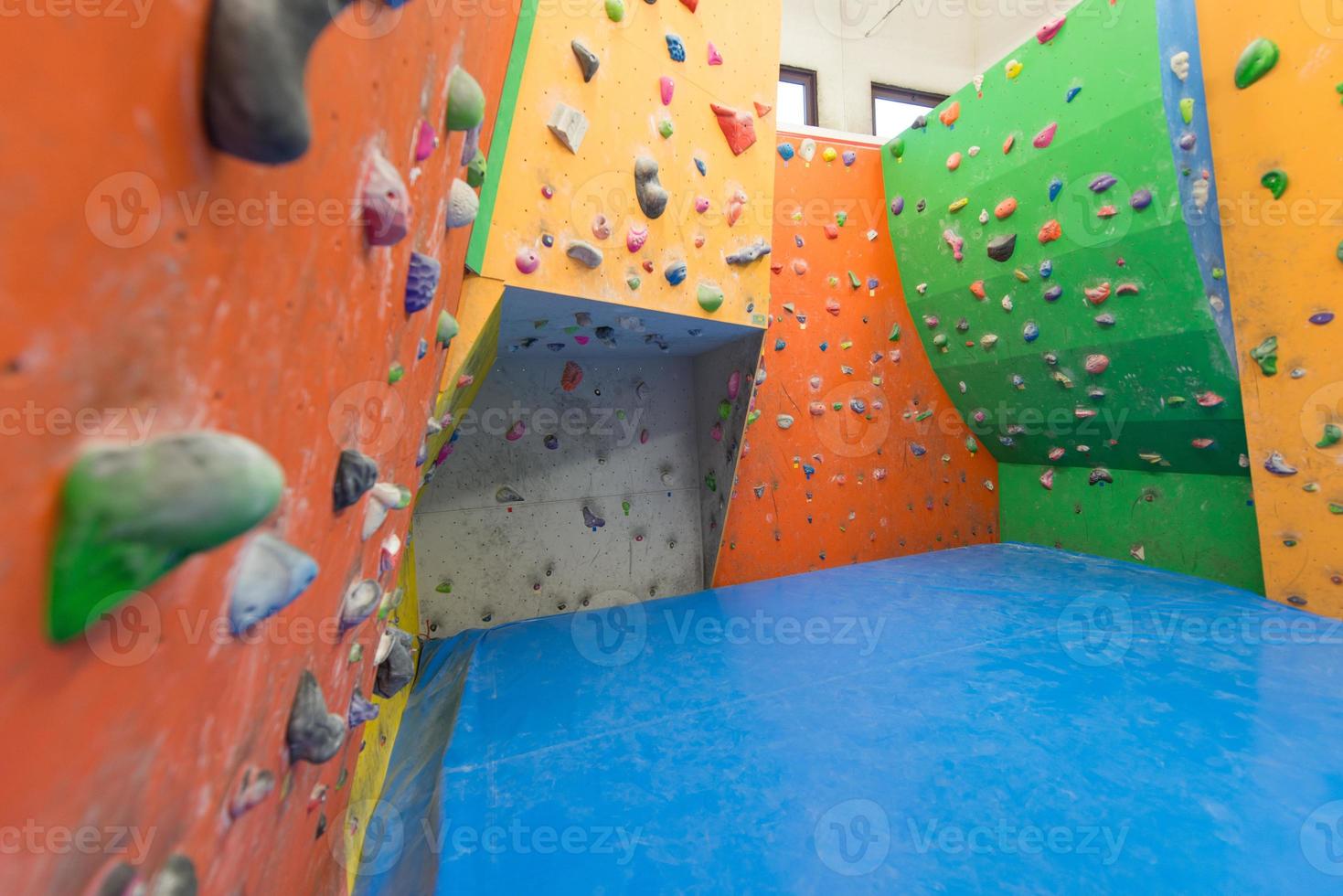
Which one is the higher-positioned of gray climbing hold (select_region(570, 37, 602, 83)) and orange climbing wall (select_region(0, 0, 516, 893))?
gray climbing hold (select_region(570, 37, 602, 83))

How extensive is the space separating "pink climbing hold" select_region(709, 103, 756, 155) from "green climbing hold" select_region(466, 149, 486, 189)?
2.90 ft

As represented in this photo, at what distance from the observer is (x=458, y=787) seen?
4.70 feet

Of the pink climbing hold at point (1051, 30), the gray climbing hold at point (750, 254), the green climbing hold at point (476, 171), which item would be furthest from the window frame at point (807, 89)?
the green climbing hold at point (476, 171)

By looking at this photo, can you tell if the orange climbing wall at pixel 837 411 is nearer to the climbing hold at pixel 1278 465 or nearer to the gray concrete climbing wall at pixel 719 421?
the gray concrete climbing wall at pixel 719 421

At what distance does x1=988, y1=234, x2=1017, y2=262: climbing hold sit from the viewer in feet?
9.01

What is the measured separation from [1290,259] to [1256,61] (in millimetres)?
647

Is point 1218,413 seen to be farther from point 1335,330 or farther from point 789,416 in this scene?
point 789,416

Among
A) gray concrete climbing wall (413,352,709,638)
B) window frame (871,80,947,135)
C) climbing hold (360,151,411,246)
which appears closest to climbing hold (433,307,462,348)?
climbing hold (360,151,411,246)

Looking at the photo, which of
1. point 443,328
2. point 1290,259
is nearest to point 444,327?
point 443,328

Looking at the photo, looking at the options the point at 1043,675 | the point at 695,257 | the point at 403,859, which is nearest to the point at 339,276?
the point at 403,859

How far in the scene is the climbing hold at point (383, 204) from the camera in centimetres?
53

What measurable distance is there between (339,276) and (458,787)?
132 centimetres

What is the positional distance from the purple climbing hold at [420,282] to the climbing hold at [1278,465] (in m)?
2.92

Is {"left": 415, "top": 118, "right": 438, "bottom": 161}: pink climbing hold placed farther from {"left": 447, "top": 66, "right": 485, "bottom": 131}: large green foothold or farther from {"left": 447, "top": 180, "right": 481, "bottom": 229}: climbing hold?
{"left": 447, "top": 180, "right": 481, "bottom": 229}: climbing hold
